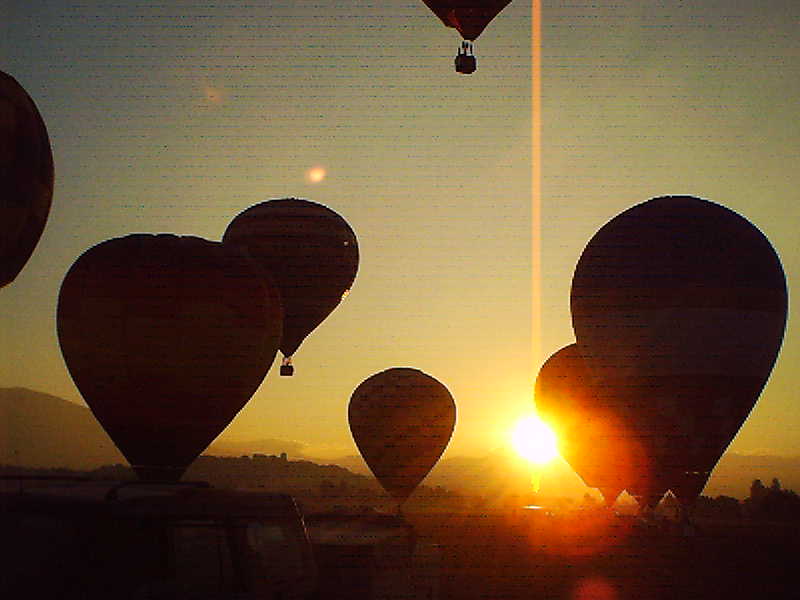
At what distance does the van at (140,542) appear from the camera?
3.86 m

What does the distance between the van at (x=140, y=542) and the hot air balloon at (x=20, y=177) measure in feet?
18.8

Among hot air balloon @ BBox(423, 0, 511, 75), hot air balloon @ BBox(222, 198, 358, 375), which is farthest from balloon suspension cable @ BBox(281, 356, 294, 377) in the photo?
hot air balloon @ BBox(423, 0, 511, 75)

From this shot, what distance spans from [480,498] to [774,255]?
14490mm

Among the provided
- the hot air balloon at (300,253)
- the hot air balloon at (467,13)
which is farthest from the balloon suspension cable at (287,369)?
the hot air balloon at (467,13)

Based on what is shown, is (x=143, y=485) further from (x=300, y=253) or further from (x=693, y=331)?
(x=300, y=253)

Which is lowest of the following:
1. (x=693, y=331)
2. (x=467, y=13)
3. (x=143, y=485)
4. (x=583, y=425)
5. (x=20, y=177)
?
(x=143, y=485)

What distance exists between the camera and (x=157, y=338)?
17516 millimetres

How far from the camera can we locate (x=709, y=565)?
18719 mm

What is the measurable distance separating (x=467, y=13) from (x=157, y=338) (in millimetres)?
7677

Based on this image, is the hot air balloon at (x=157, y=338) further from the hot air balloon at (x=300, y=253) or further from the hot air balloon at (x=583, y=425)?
the hot air balloon at (x=583, y=425)

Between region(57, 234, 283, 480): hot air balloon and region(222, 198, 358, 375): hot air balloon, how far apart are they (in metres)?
7.32

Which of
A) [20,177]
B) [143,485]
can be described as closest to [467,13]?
[20,177]

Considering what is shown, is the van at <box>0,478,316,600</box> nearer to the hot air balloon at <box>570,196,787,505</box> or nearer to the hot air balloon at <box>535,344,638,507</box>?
the hot air balloon at <box>570,196,787,505</box>

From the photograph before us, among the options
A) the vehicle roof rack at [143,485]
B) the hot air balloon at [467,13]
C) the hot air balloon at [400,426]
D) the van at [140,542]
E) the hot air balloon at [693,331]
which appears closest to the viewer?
the van at [140,542]
